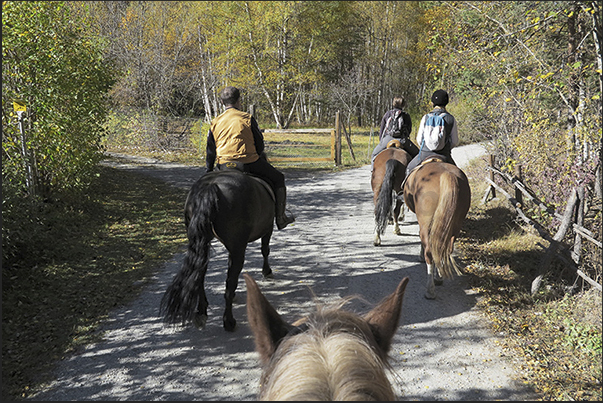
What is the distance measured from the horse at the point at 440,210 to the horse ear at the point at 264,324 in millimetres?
3564

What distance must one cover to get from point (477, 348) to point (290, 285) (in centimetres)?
253

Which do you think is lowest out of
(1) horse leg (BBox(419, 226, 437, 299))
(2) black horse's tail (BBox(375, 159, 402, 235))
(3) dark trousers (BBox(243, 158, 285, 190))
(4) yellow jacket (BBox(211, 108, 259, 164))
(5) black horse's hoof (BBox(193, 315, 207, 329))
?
(5) black horse's hoof (BBox(193, 315, 207, 329))

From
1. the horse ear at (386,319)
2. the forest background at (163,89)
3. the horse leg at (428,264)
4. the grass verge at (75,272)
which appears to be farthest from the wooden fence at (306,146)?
the horse ear at (386,319)

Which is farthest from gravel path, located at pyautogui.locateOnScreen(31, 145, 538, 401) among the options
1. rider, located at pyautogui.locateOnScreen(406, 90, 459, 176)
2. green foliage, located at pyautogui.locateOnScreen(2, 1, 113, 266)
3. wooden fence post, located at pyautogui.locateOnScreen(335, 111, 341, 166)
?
wooden fence post, located at pyautogui.locateOnScreen(335, 111, 341, 166)

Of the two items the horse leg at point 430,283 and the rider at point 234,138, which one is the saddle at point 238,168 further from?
the horse leg at point 430,283

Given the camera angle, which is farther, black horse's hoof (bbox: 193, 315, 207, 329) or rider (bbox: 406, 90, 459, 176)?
rider (bbox: 406, 90, 459, 176)

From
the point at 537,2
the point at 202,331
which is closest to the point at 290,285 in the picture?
the point at 202,331

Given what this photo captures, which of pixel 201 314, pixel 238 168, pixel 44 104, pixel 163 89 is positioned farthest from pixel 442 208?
pixel 163 89

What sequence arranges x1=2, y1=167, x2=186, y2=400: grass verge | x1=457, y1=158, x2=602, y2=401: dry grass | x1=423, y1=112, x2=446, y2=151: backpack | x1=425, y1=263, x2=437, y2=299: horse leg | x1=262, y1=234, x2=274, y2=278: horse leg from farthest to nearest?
1. x1=262, y1=234, x2=274, y2=278: horse leg
2. x1=423, y1=112, x2=446, y2=151: backpack
3. x1=425, y1=263, x2=437, y2=299: horse leg
4. x1=2, y1=167, x2=186, y2=400: grass verge
5. x1=457, y1=158, x2=602, y2=401: dry grass

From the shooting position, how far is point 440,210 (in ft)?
15.3

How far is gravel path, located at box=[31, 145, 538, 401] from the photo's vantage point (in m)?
3.46

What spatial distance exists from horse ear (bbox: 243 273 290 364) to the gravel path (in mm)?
644

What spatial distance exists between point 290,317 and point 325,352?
130 inches

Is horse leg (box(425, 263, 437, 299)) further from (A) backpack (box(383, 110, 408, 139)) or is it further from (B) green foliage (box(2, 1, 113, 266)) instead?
(B) green foliage (box(2, 1, 113, 266))
